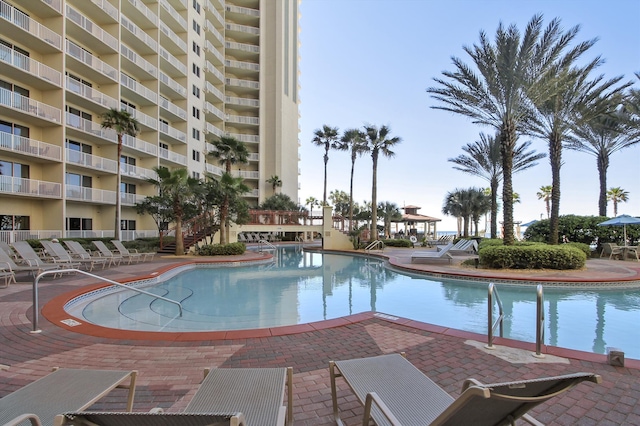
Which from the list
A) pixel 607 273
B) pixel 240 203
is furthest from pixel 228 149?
pixel 607 273

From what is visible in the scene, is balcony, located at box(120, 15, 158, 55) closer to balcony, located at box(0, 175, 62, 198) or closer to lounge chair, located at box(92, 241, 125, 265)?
balcony, located at box(0, 175, 62, 198)

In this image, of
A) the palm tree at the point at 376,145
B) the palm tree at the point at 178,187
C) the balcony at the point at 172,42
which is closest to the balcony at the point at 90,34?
the balcony at the point at 172,42

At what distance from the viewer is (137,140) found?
23.9 metres

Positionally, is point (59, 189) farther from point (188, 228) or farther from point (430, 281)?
point (430, 281)

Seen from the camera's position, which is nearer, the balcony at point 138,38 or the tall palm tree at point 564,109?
the tall palm tree at point 564,109

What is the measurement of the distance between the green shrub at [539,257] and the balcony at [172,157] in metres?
25.1

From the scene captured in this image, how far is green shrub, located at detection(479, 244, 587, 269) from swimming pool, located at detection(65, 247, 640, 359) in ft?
7.99

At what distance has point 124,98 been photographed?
950 inches

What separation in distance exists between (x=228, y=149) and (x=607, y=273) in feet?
71.9

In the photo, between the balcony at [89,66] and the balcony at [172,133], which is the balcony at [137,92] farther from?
the balcony at [172,133]

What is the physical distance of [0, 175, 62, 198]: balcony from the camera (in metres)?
15.8

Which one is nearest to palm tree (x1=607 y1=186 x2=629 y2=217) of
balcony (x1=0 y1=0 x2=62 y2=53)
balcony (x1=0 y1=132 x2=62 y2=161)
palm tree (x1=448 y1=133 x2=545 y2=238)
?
palm tree (x1=448 y1=133 x2=545 y2=238)

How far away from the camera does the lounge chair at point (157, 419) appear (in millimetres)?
1317

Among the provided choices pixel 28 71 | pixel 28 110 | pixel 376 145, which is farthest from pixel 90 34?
pixel 376 145
